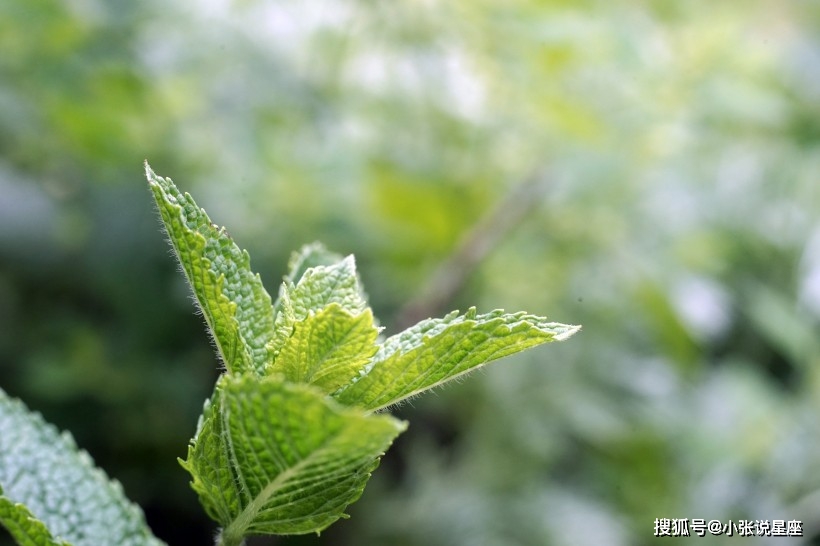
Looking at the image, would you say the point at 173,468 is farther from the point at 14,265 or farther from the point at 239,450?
the point at 239,450

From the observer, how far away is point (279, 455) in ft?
0.91

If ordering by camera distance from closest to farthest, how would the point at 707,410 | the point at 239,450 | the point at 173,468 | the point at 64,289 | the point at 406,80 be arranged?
1. the point at 239,450
2. the point at 173,468
3. the point at 64,289
4. the point at 406,80
5. the point at 707,410

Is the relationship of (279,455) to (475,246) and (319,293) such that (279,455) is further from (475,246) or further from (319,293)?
(475,246)

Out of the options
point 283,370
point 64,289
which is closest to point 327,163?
point 64,289

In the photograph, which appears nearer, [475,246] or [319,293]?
[319,293]

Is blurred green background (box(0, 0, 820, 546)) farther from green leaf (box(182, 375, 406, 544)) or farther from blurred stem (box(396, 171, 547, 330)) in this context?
green leaf (box(182, 375, 406, 544))

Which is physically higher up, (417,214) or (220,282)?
(417,214)

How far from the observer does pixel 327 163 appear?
1248 mm

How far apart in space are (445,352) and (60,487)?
190 millimetres

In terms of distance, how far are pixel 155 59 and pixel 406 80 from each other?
354 millimetres

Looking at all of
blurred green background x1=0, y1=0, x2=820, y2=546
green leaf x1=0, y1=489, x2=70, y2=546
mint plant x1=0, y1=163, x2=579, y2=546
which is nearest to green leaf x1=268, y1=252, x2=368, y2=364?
mint plant x1=0, y1=163, x2=579, y2=546

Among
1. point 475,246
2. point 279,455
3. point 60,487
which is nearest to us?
point 279,455

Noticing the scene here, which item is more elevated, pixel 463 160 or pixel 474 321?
pixel 463 160

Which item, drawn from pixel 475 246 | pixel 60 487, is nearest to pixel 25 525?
pixel 60 487
